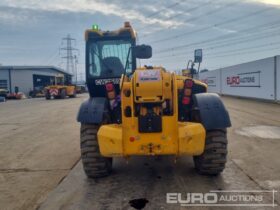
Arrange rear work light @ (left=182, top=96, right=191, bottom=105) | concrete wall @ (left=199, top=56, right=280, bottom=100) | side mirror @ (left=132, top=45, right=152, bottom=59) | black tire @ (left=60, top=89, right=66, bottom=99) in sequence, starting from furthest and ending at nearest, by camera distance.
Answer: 1. black tire @ (left=60, top=89, right=66, bottom=99)
2. concrete wall @ (left=199, top=56, right=280, bottom=100)
3. side mirror @ (left=132, top=45, right=152, bottom=59)
4. rear work light @ (left=182, top=96, right=191, bottom=105)

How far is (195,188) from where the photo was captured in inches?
205

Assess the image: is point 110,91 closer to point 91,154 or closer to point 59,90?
point 91,154

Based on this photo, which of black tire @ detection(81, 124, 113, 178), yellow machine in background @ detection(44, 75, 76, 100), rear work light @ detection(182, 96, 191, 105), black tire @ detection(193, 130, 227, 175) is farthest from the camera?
yellow machine in background @ detection(44, 75, 76, 100)

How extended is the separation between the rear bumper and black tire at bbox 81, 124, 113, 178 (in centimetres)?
48

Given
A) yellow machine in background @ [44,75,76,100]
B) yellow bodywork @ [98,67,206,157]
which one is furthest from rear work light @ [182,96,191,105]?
yellow machine in background @ [44,75,76,100]

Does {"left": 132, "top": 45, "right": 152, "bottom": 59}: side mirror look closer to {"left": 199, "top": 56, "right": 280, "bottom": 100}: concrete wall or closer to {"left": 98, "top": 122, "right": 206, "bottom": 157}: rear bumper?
{"left": 98, "top": 122, "right": 206, "bottom": 157}: rear bumper

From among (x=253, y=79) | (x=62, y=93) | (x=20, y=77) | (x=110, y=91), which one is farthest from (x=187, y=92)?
(x=20, y=77)

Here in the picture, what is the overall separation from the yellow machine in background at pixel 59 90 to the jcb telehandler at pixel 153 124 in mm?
34563

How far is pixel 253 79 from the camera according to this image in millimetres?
24531

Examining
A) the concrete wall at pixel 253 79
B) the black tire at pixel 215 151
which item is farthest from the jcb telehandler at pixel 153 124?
the concrete wall at pixel 253 79

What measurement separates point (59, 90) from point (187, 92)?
35328 mm

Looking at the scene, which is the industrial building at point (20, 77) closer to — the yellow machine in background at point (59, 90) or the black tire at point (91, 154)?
the yellow machine in background at point (59, 90)

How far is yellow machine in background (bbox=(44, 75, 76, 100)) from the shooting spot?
39.5 meters

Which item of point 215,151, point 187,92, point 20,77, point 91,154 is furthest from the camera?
point 20,77
